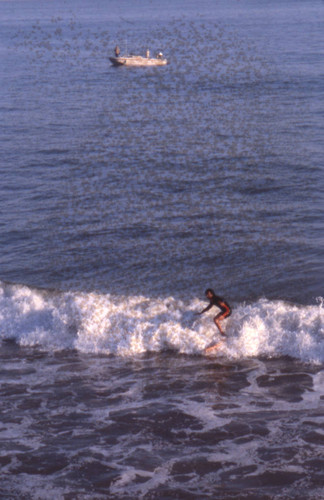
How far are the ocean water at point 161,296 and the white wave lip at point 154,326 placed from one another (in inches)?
2.3

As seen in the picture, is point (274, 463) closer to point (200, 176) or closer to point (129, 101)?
point (200, 176)

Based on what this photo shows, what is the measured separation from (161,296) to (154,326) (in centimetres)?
268

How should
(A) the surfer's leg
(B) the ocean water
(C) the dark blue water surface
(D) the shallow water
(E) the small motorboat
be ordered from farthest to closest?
(E) the small motorboat → (C) the dark blue water surface → (A) the surfer's leg → (B) the ocean water → (D) the shallow water

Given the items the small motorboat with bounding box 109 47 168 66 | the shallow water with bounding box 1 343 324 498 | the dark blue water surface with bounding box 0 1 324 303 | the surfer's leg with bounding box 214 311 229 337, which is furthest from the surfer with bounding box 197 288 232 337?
the small motorboat with bounding box 109 47 168 66

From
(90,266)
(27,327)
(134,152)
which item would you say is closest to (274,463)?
(27,327)

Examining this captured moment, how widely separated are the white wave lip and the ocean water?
0.06 meters

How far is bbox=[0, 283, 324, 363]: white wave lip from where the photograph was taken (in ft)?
59.0

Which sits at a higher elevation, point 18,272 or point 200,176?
point 200,176

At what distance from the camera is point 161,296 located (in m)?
21.6

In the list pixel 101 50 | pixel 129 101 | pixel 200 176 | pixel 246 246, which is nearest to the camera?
pixel 246 246

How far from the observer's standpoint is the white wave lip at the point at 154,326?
59.0ft

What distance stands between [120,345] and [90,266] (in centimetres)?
627

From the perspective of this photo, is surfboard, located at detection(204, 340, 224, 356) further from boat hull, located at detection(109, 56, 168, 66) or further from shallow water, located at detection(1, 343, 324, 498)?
boat hull, located at detection(109, 56, 168, 66)

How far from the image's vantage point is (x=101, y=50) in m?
91.8
